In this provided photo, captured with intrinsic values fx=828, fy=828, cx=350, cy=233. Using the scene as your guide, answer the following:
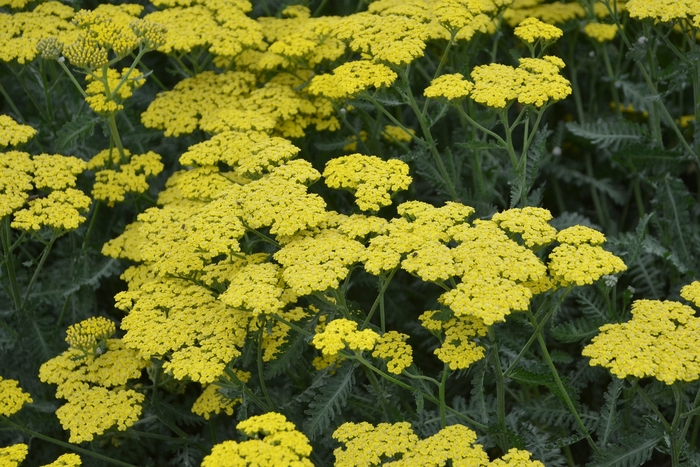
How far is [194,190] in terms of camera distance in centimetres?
521

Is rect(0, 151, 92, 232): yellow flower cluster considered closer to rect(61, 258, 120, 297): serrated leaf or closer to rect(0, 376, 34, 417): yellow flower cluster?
rect(61, 258, 120, 297): serrated leaf

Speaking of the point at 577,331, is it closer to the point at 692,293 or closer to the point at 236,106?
→ the point at 692,293

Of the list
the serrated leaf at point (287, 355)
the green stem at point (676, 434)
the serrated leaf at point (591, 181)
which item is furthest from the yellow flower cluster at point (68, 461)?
the serrated leaf at point (591, 181)

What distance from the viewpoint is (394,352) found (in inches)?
168

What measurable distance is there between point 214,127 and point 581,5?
3.14 meters

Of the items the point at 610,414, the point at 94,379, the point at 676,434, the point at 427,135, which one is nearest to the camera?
the point at 676,434

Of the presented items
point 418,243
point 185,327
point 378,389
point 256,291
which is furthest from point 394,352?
point 185,327

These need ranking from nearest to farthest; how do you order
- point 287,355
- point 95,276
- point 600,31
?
point 287,355 < point 95,276 < point 600,31

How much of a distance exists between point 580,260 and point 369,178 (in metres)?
1.24

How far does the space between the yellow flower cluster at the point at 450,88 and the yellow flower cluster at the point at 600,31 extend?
2.07 meters

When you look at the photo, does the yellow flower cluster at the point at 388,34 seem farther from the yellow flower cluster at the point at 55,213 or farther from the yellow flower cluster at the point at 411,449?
the yellow flower cluster at the point at 411,449

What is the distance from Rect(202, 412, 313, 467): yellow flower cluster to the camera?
11.7 feet

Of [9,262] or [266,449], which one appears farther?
[9,262]

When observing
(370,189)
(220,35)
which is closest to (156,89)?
(220,35)
